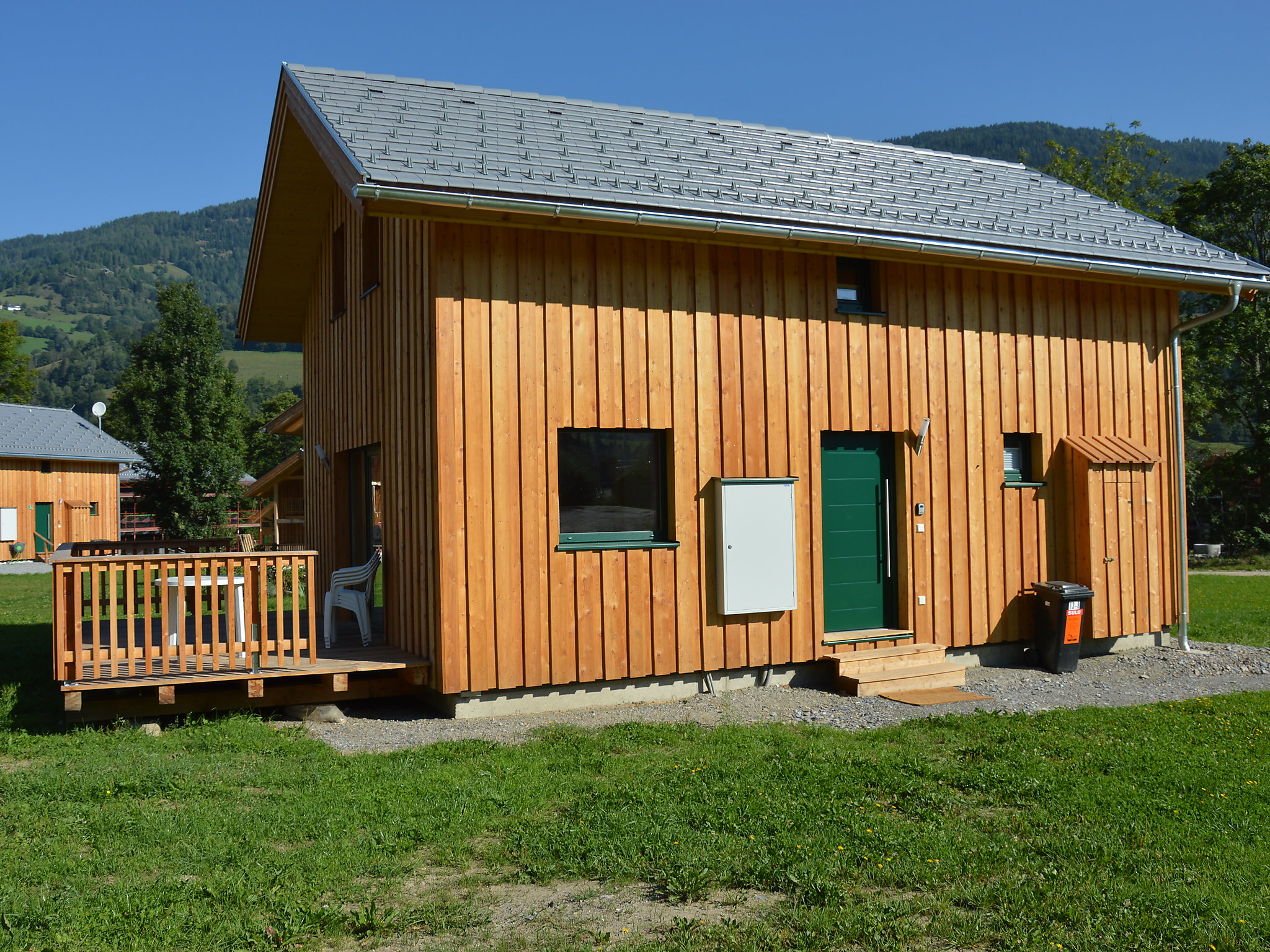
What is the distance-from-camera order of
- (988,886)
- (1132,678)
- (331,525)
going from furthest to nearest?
(331,525) < (1132,678) < (988,886)

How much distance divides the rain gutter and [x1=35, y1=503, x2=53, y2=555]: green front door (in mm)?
36506

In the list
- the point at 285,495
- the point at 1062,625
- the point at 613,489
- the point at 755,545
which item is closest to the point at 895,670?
the point at 755,545

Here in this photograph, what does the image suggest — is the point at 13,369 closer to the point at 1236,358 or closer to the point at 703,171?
the point at 703,171

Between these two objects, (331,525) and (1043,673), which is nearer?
(1043,673)

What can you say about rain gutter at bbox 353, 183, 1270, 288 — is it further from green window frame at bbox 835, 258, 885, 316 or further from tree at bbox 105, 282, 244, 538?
tree at bbox 105, 282, 244, 538

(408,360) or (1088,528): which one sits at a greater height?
(408,360)

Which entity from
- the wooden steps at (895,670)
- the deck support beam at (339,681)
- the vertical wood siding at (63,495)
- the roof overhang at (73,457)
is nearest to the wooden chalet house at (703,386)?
the wooden steps at (895,670)

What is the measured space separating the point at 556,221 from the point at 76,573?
4707 millimetres

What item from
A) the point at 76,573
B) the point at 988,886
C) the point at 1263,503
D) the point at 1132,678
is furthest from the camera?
the point at 1263,503

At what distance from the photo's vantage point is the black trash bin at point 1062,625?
404 inches

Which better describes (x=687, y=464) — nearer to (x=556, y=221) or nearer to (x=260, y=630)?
(x=556, y=221)

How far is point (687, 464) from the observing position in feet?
29.5

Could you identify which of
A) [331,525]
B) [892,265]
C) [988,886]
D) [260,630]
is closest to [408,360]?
[260,630]

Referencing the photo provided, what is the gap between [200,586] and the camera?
778 cm
